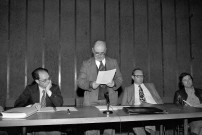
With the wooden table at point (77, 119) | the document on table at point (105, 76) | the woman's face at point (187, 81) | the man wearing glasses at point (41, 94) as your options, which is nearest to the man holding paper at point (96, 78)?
the document on table at point (105, 76)

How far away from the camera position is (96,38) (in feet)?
15.7

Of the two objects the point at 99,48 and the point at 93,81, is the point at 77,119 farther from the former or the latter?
the point at 99,48

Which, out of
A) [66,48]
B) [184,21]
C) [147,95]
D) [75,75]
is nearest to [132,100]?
[147,95]

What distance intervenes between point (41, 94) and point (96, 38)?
2154 mm

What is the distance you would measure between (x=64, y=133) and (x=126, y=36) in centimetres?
277

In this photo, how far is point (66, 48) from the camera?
4656 mm

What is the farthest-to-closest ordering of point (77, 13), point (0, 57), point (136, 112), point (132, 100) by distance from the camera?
1. point (77, 13)
2. point (0, 57)
3. point (132, 100)
4. point (136, 112)

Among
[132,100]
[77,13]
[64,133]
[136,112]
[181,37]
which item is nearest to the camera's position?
[136,112]

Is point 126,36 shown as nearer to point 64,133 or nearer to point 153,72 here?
point 153,72

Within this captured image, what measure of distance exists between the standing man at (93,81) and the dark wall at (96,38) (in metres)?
1.45

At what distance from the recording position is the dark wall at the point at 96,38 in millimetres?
4469

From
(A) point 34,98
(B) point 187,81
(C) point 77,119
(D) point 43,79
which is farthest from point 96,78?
(B) point 187,81

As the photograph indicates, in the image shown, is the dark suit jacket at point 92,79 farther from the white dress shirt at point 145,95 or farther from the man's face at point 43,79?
the white dress shirt at point 145,95

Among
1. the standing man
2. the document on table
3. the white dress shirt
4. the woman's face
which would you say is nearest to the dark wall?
the white dress shirt
